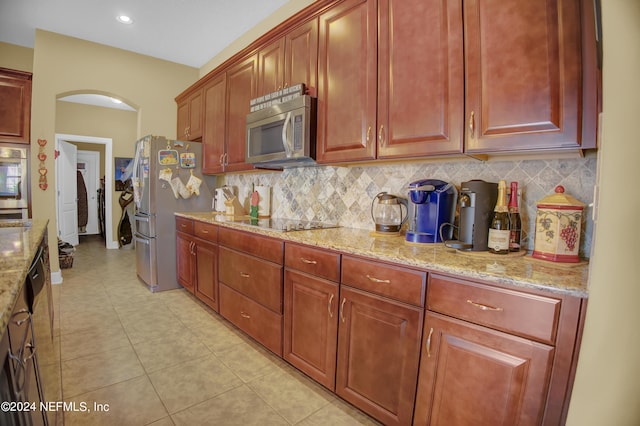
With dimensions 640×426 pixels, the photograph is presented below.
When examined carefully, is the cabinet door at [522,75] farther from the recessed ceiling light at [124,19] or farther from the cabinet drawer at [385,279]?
the recessed ceiling light at [124,19]

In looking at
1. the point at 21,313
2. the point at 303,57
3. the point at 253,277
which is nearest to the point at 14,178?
the point at 253,277

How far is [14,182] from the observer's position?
348cm

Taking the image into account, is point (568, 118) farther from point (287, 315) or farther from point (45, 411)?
point (45, 411)

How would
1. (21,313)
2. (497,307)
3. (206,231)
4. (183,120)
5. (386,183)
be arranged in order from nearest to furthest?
1. (21,313)
2. (497,307)
3. (386,183)
4. (206,231)
5. (183,120)

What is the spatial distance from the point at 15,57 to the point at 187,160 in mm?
2815

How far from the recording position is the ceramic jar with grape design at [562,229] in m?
1.22

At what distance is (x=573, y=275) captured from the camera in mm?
1037

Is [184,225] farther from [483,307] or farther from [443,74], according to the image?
[483,307]

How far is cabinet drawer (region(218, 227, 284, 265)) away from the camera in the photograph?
6.33 ft

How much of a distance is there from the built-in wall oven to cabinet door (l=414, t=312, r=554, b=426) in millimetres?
4513

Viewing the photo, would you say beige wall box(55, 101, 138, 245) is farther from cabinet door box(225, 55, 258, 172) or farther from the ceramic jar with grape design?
the ceramic jar with grape design

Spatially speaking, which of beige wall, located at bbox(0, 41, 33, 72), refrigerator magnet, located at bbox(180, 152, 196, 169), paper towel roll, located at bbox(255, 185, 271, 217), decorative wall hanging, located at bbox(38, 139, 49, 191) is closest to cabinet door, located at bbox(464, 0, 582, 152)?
paper towel roll, located at bbox(255, 185, 271, 217)

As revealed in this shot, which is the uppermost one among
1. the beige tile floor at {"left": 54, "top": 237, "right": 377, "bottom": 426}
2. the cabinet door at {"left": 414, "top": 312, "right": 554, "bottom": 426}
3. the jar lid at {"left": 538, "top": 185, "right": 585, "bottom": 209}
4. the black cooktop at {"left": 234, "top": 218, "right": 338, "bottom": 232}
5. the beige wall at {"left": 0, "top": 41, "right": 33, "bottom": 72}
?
the beige wall at {"left": 0, "top": 41, "right": 33, "bottom": 72}

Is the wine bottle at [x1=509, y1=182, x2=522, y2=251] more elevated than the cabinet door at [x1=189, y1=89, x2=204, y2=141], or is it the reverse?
the cabinet door at [x1=189, y1=89, x2=204, y2=141]
